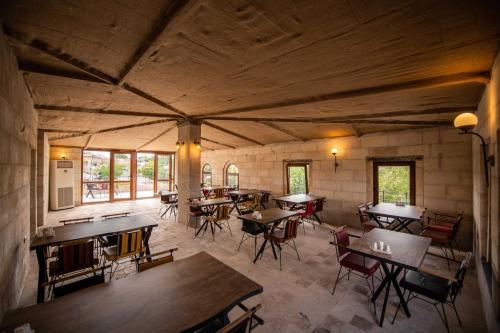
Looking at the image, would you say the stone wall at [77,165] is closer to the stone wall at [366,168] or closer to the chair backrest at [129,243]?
the stone wall at [366,168]

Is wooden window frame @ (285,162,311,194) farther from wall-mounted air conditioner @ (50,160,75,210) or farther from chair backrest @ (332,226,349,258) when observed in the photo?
wall-mounted air conditioner @ (50,160,75,210)

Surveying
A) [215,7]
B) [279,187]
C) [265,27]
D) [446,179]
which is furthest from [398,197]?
[215,7]

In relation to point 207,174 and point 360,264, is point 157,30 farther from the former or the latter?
point 207,174

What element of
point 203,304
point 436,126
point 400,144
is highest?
point 436,126

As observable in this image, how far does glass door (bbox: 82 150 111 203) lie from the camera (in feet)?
32.0

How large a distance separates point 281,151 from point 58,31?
656 cm

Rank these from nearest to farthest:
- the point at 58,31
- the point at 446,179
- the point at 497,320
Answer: the point at 497,320 < the point at 58,31 < the point at 446,179

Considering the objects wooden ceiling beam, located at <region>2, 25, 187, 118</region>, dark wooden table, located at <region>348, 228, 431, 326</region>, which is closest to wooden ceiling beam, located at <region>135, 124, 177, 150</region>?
wooden ceiling beam, located at <region>2, 25, 187, 118</region>

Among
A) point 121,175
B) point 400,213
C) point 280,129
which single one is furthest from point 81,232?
point 121,175

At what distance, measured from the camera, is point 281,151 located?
7797mm

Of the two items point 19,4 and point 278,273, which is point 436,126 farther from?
point 19,4

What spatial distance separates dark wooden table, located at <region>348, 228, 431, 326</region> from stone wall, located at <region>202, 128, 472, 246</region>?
2.52 m

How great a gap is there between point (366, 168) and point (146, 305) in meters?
5.80

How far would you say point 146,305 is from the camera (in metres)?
1.48
